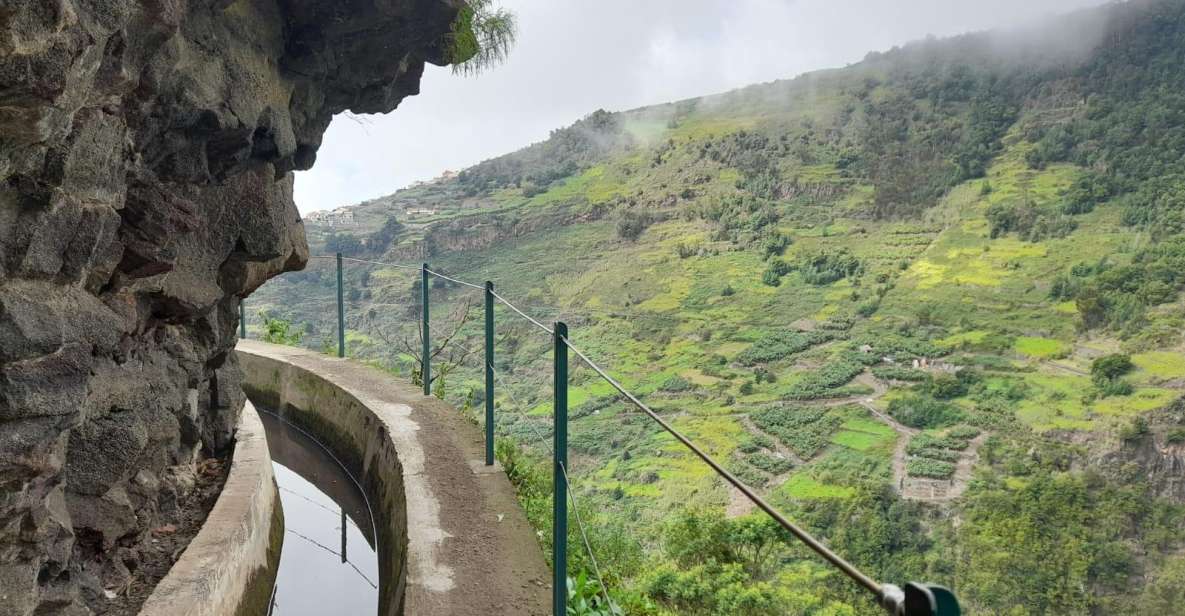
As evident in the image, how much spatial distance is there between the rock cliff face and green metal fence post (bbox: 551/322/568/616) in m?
1.75

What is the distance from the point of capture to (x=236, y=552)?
3.58 metres

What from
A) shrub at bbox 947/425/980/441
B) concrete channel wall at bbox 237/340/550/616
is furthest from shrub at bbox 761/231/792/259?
concrete channel wall at bbox 237/340/550/616

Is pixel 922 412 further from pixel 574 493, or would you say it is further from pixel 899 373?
pixel 574 493

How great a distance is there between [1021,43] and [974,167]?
24.5 metres

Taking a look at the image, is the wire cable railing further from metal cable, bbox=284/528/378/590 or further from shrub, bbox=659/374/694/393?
shrub, bbox=659/374/694/393

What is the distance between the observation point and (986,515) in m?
25.7

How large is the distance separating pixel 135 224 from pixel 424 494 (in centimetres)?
211

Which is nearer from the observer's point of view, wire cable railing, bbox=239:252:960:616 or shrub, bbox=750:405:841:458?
wire cable railing, bbox=239:252:960:616

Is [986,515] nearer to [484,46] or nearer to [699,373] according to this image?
[699,373]

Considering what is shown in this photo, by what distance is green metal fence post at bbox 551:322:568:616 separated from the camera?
257cm

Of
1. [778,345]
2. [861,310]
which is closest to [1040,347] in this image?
[861,310]

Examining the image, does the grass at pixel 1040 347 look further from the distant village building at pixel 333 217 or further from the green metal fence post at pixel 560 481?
the distant village building at pixel 333 217

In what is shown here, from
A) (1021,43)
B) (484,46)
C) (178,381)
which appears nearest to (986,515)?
(484,46)

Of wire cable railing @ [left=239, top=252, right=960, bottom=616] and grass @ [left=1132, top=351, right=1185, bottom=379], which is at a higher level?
wire cable railing @ [left=239, top=252, right=960, bottom=616]
